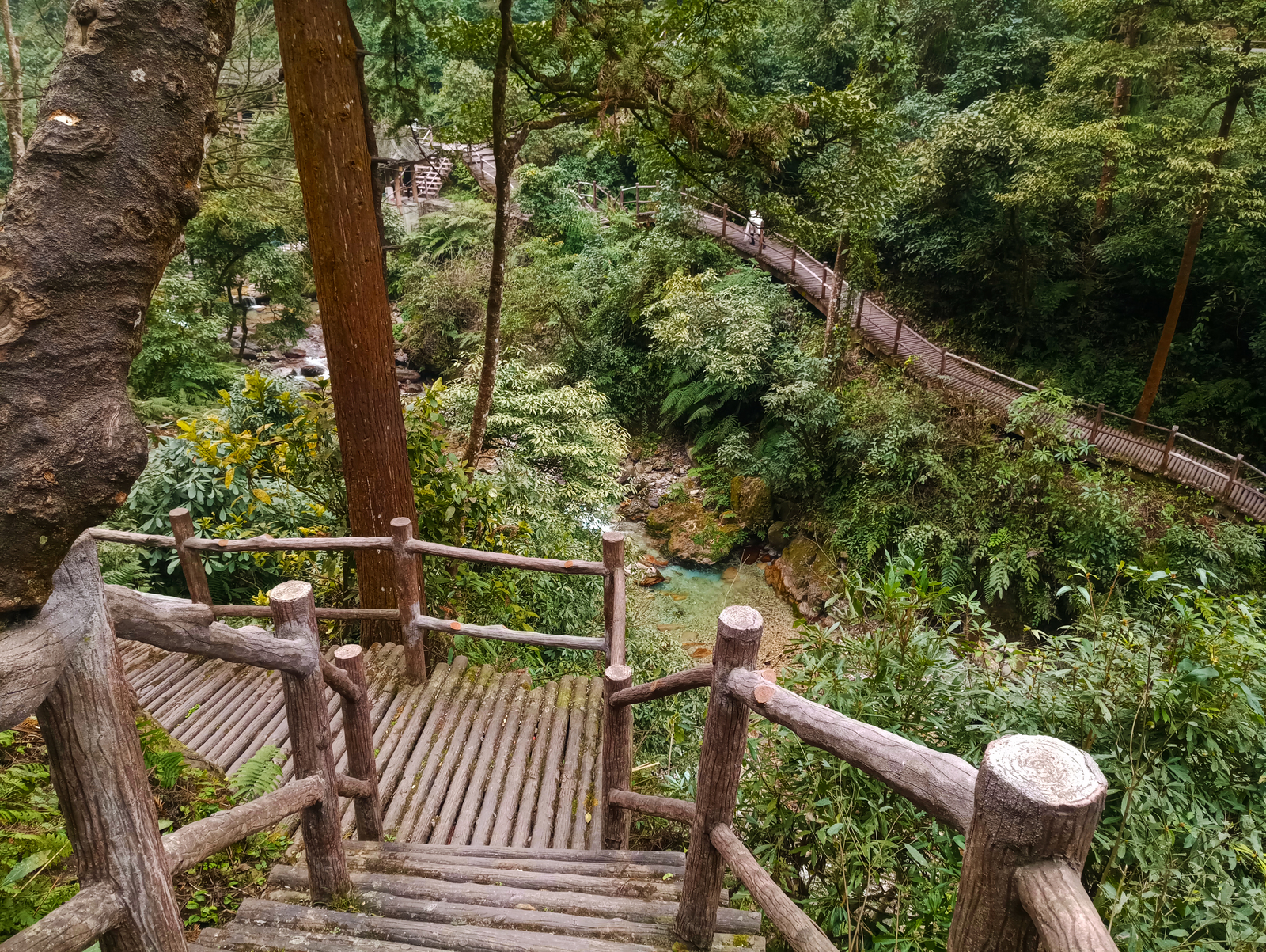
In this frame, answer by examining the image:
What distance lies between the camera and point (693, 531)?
11406 mm

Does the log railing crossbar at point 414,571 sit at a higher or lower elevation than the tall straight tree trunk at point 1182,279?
lower

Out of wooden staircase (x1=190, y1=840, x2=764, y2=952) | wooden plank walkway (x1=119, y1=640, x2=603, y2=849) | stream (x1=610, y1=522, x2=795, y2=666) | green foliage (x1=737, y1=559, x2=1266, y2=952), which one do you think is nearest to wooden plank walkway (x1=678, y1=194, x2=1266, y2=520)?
stream (x1=610, y1=522, x2=795, y2=666)

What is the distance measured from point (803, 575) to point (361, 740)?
27.7 ft

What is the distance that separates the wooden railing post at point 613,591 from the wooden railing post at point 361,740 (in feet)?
3.76

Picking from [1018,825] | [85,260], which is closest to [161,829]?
[85,260]

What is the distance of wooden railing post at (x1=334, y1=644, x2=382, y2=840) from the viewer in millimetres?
2471

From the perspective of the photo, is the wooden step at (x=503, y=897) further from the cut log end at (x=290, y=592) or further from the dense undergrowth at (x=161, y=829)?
the cut log end at (x=290, y=592)

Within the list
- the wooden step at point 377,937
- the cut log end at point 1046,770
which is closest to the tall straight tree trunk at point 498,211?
the wooden step at point 377,937

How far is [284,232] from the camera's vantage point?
12453 mm

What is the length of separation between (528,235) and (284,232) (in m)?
6.05

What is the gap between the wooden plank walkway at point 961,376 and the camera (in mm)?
8766

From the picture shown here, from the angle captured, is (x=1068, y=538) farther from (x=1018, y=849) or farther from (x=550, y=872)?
(x=1018, y=849)

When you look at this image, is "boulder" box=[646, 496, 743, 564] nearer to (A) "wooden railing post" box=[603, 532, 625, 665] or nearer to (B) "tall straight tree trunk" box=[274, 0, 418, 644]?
(B) "tall straight tree trunk" box=[274, 0, 418, 644]

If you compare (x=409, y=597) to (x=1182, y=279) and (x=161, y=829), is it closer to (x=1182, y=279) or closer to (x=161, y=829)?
(x=161, y=829)
